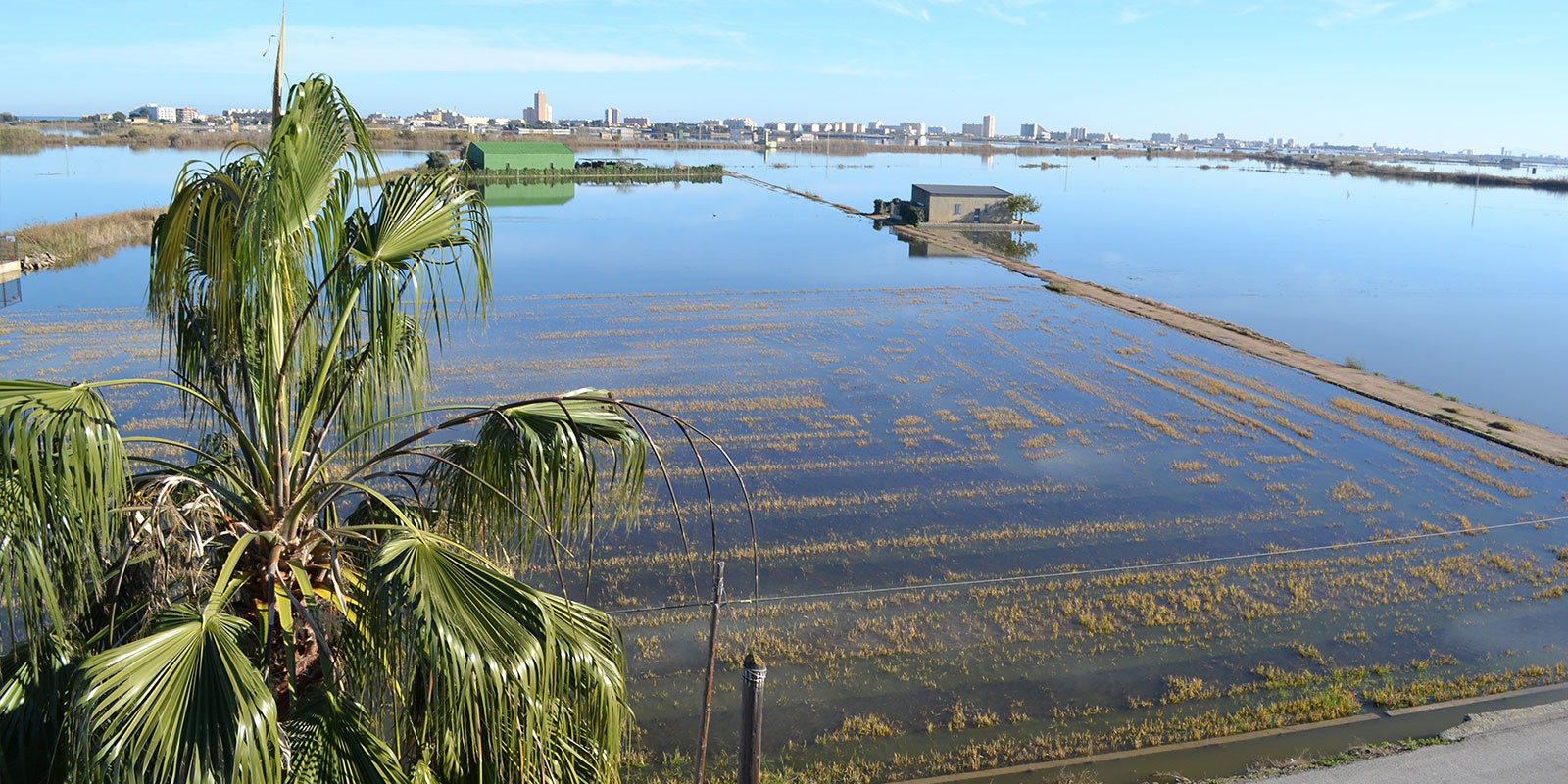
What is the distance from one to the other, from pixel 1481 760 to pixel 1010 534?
7222 mm

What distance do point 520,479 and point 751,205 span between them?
7120cm

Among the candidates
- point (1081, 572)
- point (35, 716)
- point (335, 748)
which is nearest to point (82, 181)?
point (1081, 572)

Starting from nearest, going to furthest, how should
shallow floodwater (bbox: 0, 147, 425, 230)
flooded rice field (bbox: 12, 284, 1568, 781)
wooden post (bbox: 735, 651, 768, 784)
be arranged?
wooden post (bbox: 735, 651, 768, 784) → flooded rice field (bbox: 12, 284, 1568, 781) → shallow floodwater (bbox: 0, 147, 425, 230)

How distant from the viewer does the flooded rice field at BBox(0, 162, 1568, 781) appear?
38.6 feet

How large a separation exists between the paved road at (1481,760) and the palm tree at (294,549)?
8.06 m

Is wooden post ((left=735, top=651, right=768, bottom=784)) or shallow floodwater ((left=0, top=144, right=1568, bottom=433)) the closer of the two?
wooden post ((left=735, top=651, right=768, bottom=784))

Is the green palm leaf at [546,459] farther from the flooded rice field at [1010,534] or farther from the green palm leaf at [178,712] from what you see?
the green palm leaf at [178,712]

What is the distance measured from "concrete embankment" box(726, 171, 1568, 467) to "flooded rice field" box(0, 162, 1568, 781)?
2.51 ft

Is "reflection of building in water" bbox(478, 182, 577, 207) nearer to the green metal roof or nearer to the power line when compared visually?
the green metal roof

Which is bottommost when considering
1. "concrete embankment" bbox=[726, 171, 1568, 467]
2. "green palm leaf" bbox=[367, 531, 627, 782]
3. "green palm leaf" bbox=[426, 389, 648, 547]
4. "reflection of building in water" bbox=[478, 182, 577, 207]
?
"concrete embankment" bbox=[726, 171, 1568, 467]

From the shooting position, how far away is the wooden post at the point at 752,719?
586cm

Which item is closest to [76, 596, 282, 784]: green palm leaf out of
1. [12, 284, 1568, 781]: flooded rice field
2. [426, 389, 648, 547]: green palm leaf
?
[426, 389, 648, 547]: green palm leaf

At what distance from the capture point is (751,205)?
247 ft

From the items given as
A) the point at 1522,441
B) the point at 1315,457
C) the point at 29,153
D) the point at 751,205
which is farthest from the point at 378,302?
the point at 29,153
